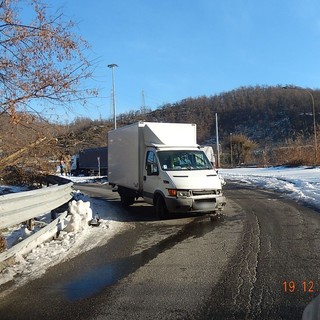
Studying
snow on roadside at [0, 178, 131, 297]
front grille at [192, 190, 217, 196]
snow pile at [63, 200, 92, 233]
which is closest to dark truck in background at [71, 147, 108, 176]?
front grille at [192, 190, 217, 196]

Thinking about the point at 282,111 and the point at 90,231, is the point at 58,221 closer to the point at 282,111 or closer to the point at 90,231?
the point at 90,231

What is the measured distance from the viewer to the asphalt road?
4707mm

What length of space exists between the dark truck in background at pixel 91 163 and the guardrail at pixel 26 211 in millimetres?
42772

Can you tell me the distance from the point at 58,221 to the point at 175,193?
3281 millimetres

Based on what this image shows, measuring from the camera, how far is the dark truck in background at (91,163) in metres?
53.1

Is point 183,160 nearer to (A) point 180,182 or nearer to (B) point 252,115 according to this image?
(A) point 180,182

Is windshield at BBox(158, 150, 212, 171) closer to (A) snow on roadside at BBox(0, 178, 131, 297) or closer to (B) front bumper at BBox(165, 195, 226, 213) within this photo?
(B) front bumper at BBox(165, 195, 226, 213)

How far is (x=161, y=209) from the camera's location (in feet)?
38.0

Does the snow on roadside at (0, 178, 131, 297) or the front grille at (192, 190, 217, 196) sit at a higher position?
the front grille at (192, 190, 217, 196)

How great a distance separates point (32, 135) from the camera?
8461 millimetres

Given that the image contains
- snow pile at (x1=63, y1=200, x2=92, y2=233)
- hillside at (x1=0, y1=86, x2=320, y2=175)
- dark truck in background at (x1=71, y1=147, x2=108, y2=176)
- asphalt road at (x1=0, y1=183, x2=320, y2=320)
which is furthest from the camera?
hillside at (x1=0, y1=86, x2=320, y2=175)
